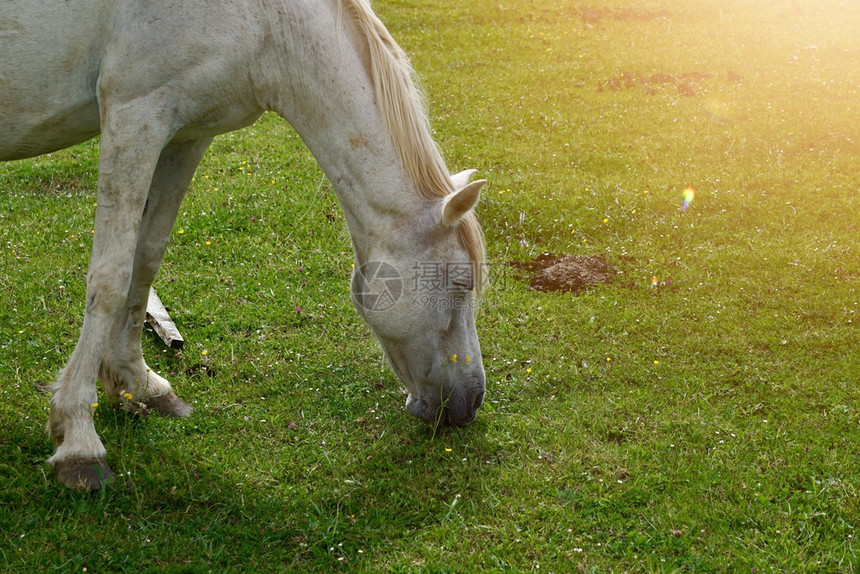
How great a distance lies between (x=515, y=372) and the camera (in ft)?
18.9

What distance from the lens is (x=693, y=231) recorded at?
7.89 m

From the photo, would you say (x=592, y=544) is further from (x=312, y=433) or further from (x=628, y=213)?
(x=628, y=213)

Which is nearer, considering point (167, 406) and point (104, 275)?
point (104, 275)

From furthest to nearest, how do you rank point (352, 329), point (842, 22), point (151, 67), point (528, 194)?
point (842, 22), point (528, 194), point (352, 329), point (151, 67)

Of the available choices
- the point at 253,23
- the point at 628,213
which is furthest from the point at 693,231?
the point at 253,23

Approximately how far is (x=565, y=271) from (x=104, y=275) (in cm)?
424

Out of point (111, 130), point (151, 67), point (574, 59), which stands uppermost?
point (151, 67)

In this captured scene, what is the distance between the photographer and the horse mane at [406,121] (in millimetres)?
→ 4195

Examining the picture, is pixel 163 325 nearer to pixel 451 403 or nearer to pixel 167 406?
pixel 167 406

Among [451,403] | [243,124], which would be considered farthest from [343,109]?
[451,403]

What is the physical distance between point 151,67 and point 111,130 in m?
0.39
